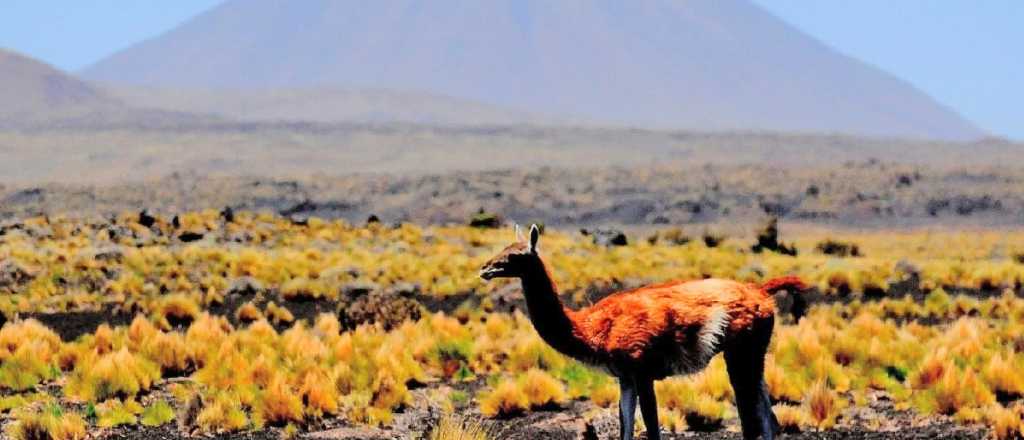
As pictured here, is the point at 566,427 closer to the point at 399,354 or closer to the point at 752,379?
the point at 752,379

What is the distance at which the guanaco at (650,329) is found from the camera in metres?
9.16

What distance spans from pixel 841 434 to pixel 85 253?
979 inches

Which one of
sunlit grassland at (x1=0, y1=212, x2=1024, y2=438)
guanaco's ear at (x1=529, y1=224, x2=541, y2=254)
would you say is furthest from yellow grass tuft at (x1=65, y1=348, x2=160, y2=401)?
guanaco's ear at (x1=529, y1=224, x2=541, y2=254)

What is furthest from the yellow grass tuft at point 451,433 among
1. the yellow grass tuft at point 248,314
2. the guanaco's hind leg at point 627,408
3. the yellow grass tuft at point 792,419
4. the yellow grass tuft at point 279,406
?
the yellow grass tuft at point 248,314

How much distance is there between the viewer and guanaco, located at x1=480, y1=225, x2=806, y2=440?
30.1ft

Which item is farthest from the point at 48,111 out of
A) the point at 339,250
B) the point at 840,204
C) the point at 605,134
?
the point at 339,250

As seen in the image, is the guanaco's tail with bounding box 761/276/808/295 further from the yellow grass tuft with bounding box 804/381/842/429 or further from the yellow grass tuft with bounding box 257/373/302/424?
the yellow grass tuft with bounding box 257/373/302/424

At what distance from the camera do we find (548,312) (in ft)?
30.3

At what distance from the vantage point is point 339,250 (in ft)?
129

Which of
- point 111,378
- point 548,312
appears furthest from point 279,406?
point 548,312

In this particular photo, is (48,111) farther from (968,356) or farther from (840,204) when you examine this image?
(968,356)

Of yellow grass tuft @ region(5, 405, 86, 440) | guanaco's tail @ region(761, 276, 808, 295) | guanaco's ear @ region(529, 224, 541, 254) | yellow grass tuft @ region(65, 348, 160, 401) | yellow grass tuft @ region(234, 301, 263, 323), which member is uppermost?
guanaco's ear @ region(529, 224, 541, 254)

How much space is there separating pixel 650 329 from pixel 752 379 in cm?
96

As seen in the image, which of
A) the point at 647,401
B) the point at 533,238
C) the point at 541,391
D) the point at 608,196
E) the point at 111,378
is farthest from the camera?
the point at 608,196
